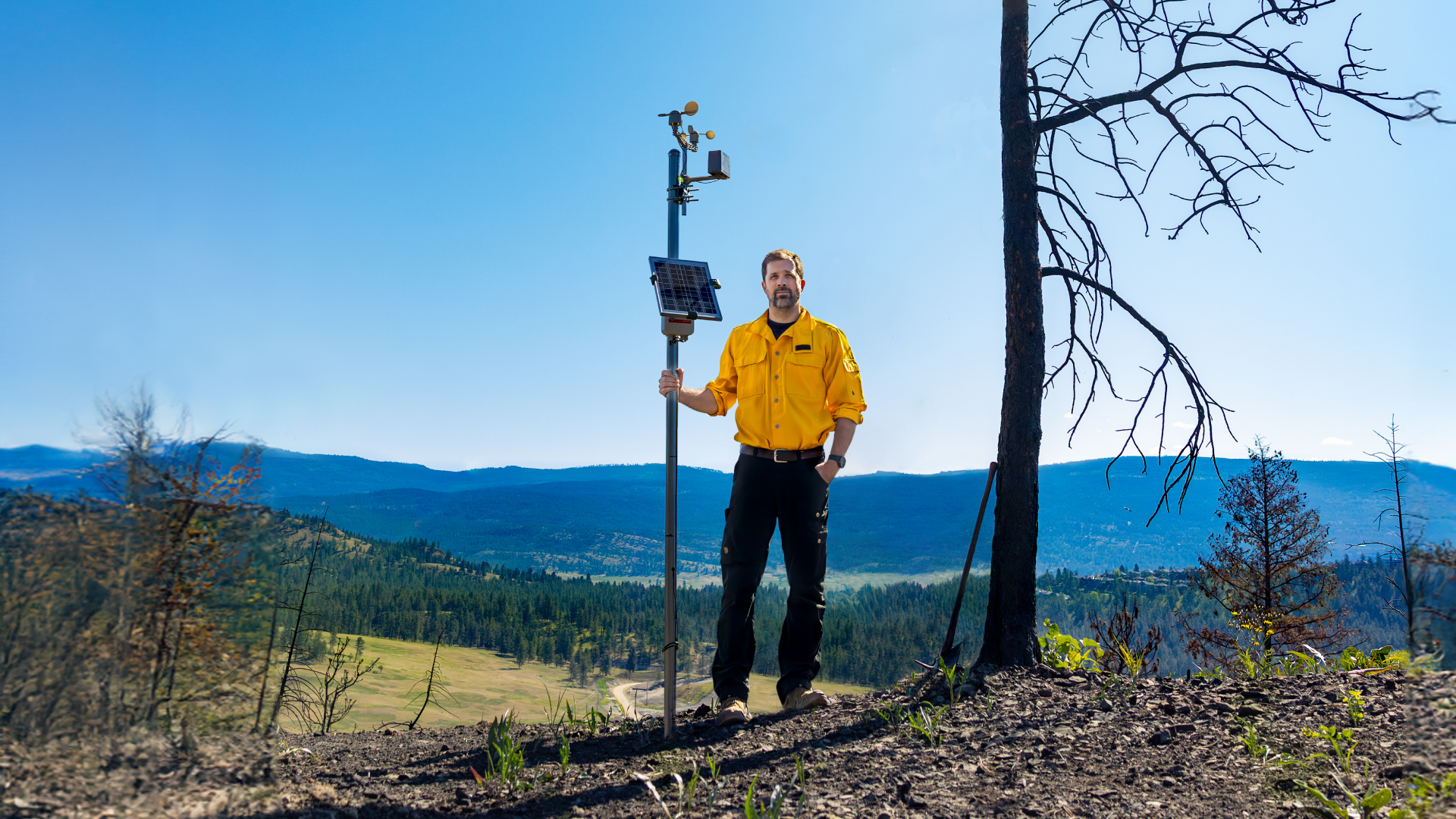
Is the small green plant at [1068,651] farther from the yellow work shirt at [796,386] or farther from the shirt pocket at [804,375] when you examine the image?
the shirt pocket at [804,375]

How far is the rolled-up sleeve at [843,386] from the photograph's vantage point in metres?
4.30

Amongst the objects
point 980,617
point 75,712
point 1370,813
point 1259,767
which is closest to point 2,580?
point 75,712

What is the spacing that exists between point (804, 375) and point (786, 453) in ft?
1.50

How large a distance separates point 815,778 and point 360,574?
42.4 feet

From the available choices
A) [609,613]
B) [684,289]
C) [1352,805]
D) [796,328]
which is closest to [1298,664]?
[1352,805]

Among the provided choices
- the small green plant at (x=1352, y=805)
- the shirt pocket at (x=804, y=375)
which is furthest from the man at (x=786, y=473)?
the small green plant at (x=1352, y=805)

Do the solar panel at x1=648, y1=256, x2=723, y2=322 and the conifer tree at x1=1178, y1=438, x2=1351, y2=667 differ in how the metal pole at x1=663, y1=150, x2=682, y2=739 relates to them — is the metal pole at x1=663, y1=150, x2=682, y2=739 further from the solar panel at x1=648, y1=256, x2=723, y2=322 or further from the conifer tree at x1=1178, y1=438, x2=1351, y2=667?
the conifer tree at x1=1178, y1=438, x2=1351, y2=667

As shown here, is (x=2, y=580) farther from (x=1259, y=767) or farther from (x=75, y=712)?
(x=1259, y=767)

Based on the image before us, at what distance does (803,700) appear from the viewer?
4.25 m

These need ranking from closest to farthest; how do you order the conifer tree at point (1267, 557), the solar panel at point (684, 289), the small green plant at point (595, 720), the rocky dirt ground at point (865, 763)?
1. the rocky dirt ground at point (865, 763)
2. the solar panel at point (684, 289)
3. the small green plant at point (595, 720)
4. the conifer tree at point (1267, 557)

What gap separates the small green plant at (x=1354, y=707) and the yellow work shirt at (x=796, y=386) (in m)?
2.75

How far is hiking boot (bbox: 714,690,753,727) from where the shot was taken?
3.99m

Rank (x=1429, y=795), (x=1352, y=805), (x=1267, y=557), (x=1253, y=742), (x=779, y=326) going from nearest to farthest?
(x=1429, y=795)
(x=1352, y=805)
(x=1253, y=742)
(x=779, y=326)
(x=1267, y=557)

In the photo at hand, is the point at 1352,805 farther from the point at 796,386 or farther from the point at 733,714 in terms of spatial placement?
the point at 796,386
